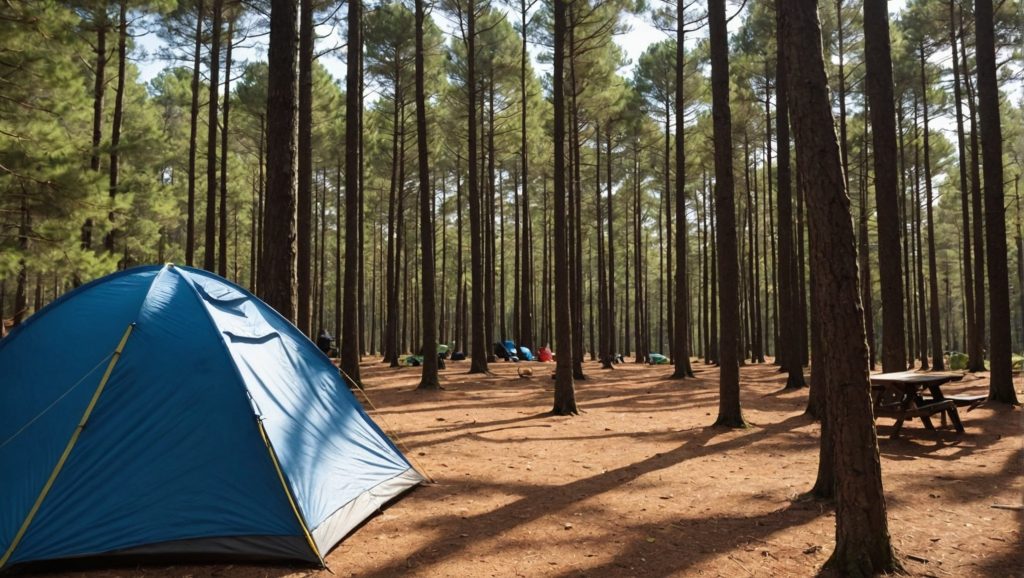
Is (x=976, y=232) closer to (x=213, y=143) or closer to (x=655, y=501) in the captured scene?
(x=655, y=501)

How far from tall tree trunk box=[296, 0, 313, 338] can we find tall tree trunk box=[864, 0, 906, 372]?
9.21m

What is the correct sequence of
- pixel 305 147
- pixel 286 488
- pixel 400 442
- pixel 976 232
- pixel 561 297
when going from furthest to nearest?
pixel 976 232 → pixel 305 147 → pixel 561 297 → pixel 400 442 → pixel 286 488

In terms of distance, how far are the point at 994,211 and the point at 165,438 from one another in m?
13.0

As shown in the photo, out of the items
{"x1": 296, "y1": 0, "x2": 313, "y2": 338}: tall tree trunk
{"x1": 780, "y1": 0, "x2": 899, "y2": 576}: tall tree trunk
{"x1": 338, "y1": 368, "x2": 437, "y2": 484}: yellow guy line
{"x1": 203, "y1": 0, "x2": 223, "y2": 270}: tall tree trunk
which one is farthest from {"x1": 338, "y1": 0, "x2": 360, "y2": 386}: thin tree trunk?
{"x1": 780, "y1": 0, "x2": 899, "y2": 576}: tall tree trunk

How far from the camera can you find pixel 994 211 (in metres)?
10.3

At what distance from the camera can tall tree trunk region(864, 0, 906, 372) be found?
8438 mm

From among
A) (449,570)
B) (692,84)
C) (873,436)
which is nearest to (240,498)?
(449,570)

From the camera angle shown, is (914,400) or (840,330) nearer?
(840,330)

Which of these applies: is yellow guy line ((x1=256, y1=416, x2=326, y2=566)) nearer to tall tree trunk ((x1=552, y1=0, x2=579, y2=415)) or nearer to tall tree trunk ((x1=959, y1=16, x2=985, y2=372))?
tall tree trunk ((x1=552, y1=0, x2=579, y2=415))

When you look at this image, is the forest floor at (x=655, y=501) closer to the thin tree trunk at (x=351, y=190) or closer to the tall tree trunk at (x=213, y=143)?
the thin tree trunk at (x=351, y=190)

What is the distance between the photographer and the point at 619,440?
8.09 meters

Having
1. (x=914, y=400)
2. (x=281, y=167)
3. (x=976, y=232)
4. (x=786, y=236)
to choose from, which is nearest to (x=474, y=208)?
(x=786, y=236)

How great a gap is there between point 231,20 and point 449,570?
56.9ft

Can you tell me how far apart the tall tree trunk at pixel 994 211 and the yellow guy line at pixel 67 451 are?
12982 mm
